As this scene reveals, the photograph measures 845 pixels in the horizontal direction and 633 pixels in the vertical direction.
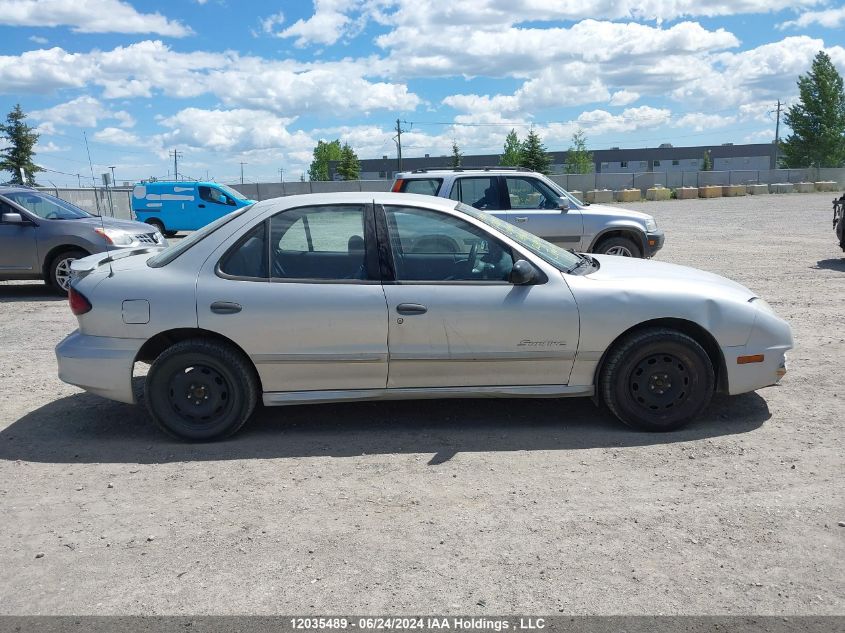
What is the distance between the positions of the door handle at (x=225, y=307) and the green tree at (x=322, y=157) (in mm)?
101377

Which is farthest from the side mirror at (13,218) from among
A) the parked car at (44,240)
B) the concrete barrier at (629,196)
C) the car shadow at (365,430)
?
the concrete barrier at (629,196)

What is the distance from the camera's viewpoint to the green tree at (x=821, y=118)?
6644cm

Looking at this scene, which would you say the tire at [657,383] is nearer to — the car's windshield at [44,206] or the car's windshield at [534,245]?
the car's windshield at [534,245]

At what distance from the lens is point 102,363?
488 cm

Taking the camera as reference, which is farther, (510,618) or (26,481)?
(26,481)

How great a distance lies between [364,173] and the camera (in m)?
93.8

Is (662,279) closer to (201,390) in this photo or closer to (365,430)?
(365,430)

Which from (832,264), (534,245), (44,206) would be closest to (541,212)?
(832,264)

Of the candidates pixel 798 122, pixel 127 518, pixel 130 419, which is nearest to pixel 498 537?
pixel 127 518

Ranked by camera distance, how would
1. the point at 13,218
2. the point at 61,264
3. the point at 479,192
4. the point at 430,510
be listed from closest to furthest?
the point at 430,510 → the point at 13,218 → the point at 61,264 → the point at 479,192

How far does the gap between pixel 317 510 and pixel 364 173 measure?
3630 inches

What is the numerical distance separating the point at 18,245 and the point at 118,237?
1.50 meters

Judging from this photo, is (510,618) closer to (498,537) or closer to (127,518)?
(498,537)

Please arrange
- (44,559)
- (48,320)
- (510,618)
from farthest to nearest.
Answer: (48,320)
(44,559)
(510,618)
